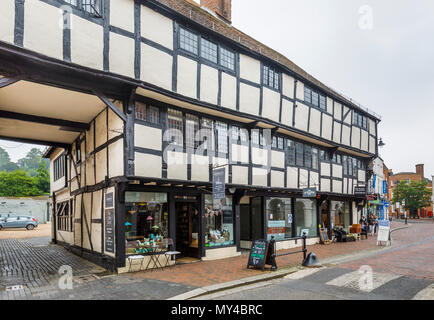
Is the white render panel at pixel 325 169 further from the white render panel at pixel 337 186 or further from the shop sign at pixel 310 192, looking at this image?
the shop sign at pixel 310 192

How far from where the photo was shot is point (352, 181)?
2148cm

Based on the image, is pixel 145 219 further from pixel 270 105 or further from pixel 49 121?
pixel 270 105

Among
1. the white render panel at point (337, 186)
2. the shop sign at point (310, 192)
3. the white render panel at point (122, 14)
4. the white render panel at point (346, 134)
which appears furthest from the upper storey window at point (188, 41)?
the white render panel at point (337, 186)

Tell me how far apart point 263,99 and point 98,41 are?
7443mm

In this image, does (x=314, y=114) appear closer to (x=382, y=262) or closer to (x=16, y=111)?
(x=382, y=262)

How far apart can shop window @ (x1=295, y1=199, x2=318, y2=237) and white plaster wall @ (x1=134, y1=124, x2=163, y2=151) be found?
9.17 m

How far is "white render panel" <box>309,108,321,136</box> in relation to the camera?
17.2 m

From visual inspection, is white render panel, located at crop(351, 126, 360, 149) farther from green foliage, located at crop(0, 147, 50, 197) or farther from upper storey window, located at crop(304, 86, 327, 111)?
green foliage, located at crop(0, 147, 50, 197)

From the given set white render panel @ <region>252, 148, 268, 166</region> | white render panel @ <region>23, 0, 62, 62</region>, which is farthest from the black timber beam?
white render panel @ <region>252, 148, 268, 166</region>

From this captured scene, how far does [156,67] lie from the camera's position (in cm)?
1035

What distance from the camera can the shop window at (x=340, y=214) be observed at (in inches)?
784

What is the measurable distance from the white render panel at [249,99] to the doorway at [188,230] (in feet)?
14.4

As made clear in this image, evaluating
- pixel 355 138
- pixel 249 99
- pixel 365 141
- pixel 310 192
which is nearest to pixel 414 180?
pixel 365 141
